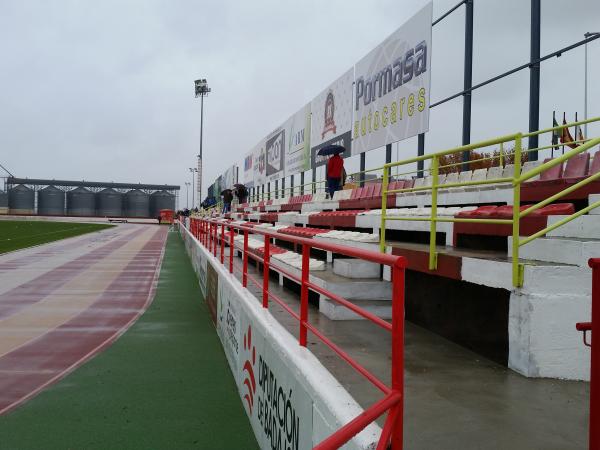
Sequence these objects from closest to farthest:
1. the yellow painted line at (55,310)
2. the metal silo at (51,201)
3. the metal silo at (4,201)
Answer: the yellow painted line at (55,310)
the metal silo at (4,201)
the metal silo at (51,201)

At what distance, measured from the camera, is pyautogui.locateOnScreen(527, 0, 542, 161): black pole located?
30.2 ft

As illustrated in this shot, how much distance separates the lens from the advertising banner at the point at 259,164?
30297mm

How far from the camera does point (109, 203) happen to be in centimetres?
9925

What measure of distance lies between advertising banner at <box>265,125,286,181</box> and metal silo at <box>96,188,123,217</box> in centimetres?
7788

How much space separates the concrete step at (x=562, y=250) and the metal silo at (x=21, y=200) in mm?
106098

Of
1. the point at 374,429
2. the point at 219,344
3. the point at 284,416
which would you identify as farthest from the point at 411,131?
the point at 374,429

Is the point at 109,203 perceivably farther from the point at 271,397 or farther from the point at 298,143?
the point at 271,397

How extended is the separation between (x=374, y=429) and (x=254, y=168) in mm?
31523

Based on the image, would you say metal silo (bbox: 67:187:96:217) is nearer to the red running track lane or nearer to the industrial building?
the industrial building

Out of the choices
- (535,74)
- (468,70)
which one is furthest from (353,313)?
(468,70)

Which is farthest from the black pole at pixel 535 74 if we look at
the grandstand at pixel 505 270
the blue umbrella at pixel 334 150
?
the blue umbrella at pixel 334 150

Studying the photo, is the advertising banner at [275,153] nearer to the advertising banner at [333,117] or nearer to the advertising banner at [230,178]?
the advertising banner at [333,117]

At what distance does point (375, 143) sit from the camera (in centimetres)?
1388

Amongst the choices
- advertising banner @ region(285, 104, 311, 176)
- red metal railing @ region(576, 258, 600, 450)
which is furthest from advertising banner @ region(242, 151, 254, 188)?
red metal railing @ region(576, 258, 600, 450)
